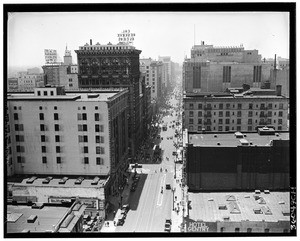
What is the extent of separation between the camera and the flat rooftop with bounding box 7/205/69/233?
33469 millimetres

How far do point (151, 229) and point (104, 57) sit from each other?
136 ft

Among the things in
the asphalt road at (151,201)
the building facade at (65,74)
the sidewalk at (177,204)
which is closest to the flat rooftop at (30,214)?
the asphalt road at (151,201)

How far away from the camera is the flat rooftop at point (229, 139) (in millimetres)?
51312

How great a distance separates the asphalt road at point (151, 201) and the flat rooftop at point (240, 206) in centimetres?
567

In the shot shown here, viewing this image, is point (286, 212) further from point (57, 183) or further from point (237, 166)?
point (57, 183)

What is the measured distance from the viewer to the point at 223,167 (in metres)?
49.8

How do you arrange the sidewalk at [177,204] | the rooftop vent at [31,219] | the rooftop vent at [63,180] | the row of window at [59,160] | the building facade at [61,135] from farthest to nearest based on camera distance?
the row of window at [59,160] → the building facade at [61,135] → the rooftop vent at [63,180] → the sidewalk at [177,204] → the rooftop vent at [31,219]

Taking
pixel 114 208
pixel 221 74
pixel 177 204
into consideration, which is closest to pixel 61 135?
pixel 114 208

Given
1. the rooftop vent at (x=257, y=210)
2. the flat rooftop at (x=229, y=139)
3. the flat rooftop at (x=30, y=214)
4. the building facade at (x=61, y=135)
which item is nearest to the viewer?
the flat rooftop at (x=30, y=214)

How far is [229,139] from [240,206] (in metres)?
14.2

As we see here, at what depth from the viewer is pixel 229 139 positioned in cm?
5419

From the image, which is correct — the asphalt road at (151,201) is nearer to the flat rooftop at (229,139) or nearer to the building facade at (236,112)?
the flat rooftop at (229,139)

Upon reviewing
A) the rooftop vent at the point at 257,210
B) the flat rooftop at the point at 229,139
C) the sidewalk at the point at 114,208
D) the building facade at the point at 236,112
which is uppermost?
the building facade at the point at 236,112

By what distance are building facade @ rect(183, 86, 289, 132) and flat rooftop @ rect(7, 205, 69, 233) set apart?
36807 mm
